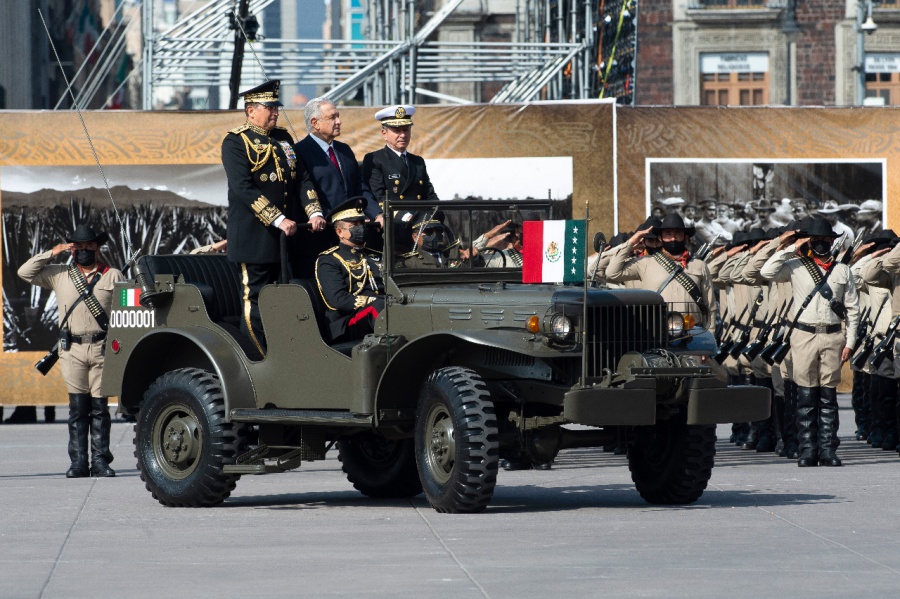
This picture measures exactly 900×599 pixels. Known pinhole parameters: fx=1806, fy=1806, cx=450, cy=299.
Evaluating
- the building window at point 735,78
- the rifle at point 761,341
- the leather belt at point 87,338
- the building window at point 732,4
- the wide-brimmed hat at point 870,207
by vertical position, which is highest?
the building window at point 732,4

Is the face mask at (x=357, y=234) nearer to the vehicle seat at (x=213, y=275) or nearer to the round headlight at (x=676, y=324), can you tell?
the vehicle seat at (x=213, y=275)

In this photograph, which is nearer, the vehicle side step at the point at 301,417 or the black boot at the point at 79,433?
the vehicle side step at the point at 301,417

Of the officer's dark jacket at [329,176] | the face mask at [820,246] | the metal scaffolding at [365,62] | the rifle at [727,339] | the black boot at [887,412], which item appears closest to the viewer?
the officer's dark jacket at [329,176]

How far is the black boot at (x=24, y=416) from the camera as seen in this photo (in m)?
20.8

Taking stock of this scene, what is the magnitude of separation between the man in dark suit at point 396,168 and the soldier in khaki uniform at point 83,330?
308 cm

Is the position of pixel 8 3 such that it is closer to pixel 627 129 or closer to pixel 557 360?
pixel 627 129

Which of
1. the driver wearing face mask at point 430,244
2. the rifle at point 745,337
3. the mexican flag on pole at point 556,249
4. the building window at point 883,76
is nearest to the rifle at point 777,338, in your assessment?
the rifle at point 745,337

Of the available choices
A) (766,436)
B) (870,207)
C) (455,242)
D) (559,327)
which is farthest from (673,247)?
(870,207)

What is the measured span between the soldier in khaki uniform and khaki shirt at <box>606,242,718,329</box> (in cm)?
408

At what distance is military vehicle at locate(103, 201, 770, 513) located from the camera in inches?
387

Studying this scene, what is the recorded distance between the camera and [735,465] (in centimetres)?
1429

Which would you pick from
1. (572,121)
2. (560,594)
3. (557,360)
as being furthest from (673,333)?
(572,121)

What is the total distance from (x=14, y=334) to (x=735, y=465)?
8.65 meters

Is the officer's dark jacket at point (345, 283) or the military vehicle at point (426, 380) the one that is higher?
the officer's dark jacket at point (345, 283)
